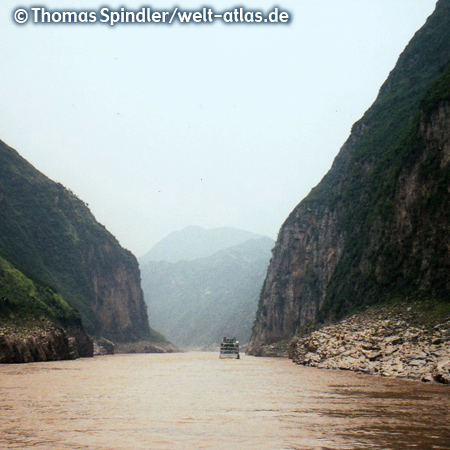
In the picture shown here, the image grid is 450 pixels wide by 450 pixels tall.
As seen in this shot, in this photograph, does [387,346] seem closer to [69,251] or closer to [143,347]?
[69,251]

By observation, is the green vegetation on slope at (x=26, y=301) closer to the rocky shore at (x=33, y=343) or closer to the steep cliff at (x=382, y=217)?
the rocky shore at (x=33, y=343)

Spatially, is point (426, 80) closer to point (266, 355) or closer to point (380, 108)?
point (380, 108)

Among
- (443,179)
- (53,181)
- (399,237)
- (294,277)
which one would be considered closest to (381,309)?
(399,237)

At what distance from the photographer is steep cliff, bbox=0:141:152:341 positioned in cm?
13538

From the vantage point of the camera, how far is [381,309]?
65.2 metres

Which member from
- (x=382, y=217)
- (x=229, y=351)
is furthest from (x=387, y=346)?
(x=229, y=351)

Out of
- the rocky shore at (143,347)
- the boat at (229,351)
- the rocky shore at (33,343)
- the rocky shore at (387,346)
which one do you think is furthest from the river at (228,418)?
the rocky shore at (143,347)

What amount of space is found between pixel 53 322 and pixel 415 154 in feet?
206

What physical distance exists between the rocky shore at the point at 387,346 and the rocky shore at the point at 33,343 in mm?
36043

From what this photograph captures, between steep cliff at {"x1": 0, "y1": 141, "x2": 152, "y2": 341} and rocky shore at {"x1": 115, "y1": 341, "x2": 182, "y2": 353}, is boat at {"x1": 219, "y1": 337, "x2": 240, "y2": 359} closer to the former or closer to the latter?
steep cliff at {"x1": 0, "y1": 141, "x2": 152, "y2": 341}

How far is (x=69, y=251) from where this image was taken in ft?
520

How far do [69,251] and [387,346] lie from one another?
125074mm

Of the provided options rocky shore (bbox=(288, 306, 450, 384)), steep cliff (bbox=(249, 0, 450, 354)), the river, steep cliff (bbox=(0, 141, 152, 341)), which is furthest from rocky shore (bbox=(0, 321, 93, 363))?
the river

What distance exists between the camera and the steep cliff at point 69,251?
135 metres
